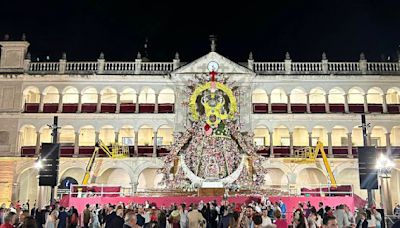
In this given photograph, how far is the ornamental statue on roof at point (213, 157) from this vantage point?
86.5 ft

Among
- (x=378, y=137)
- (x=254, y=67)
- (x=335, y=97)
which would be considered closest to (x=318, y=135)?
(x=335, y=97)

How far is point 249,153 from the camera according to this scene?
27.3m

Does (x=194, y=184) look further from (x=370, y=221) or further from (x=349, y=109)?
(x=349, y=109)

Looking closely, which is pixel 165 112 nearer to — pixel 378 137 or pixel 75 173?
pixel 75 173

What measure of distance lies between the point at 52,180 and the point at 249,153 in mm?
13042

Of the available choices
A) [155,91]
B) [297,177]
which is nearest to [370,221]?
[297,177]

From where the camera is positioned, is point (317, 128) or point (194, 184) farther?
point (317, 128)

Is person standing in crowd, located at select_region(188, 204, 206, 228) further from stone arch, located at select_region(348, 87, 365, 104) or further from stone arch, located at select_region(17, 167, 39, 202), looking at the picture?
stone arch, located at select_region(348, 87, 365, 104)

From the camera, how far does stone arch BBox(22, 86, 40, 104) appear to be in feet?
118

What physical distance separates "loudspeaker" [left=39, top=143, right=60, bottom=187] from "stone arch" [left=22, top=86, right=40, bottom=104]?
1848 centimetres

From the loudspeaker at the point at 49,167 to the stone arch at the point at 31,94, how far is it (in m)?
18.5

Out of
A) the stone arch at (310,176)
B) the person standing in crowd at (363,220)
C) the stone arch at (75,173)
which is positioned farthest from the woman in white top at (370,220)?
the stone arch at (75,173)

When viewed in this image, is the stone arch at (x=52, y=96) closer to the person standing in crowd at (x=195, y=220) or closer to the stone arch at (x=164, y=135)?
the stone arch at (x=164, y=135)

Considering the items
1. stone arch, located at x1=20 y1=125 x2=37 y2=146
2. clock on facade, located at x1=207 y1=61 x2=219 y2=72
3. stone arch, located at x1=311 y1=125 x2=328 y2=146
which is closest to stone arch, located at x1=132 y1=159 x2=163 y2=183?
A: clock on facade, located at x1=207 y1=61 x2=219 y2=72
